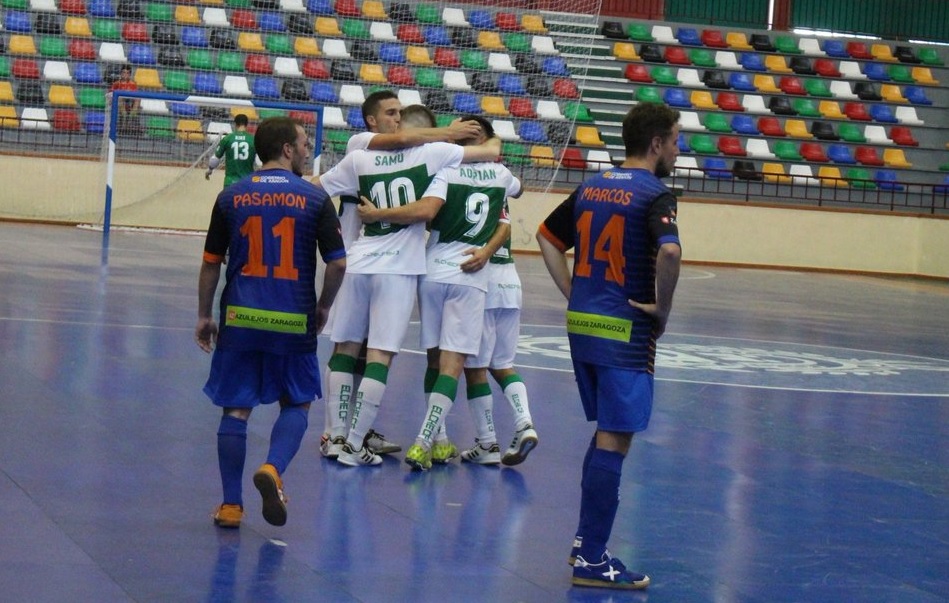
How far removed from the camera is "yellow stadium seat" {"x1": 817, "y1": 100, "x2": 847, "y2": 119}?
109ft

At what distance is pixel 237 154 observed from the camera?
1709cm

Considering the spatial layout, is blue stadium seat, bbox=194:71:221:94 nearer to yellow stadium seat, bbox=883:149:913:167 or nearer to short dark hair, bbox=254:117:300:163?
yellow stadium seat, bbox=883:149:913:167

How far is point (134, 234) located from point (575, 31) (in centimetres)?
978

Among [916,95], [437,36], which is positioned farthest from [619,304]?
[916,95]

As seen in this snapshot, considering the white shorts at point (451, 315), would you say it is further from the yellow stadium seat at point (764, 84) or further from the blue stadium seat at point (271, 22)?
the yellow stadium seat at point (764, 84)

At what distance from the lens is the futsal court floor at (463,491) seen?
5.20m

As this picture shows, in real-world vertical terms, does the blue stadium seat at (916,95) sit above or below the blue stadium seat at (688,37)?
below

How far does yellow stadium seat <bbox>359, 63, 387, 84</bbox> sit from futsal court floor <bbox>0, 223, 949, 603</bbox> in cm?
1348

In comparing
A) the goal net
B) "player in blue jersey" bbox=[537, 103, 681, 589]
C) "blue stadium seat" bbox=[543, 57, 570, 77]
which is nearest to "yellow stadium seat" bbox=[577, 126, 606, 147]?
"blue stadium seat" bbox=[543, 57, 570, 77]

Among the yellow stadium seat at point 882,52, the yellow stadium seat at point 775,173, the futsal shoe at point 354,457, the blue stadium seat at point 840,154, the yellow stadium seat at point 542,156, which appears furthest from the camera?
the yellow stadium seat at point 882,52

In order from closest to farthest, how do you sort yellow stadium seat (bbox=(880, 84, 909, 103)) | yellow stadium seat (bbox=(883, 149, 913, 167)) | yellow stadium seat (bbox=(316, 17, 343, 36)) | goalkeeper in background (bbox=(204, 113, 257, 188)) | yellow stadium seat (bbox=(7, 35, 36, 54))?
goalkeeper in background (bbox=(204, 113, 257, 188)), yellow stadium seat (bbox=(7, 35, 36, 54)), yellow stadium seat (bbox=(316, 17, 343, 36)), yellow stadium seat (bbox=(883, 149, 913, 167)), yellow stadium seat (bbox=(880, 84, 909, 103))

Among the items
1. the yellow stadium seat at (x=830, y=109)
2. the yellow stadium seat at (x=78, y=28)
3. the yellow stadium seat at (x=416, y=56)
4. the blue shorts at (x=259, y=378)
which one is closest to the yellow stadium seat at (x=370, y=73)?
the yellow stadium seat at (x=416, y=56)

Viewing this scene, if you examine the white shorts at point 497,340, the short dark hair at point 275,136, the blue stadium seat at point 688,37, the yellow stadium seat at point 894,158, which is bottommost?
the white shorts at point 497,340

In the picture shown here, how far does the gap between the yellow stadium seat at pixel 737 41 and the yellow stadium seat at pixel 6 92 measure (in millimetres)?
16943
